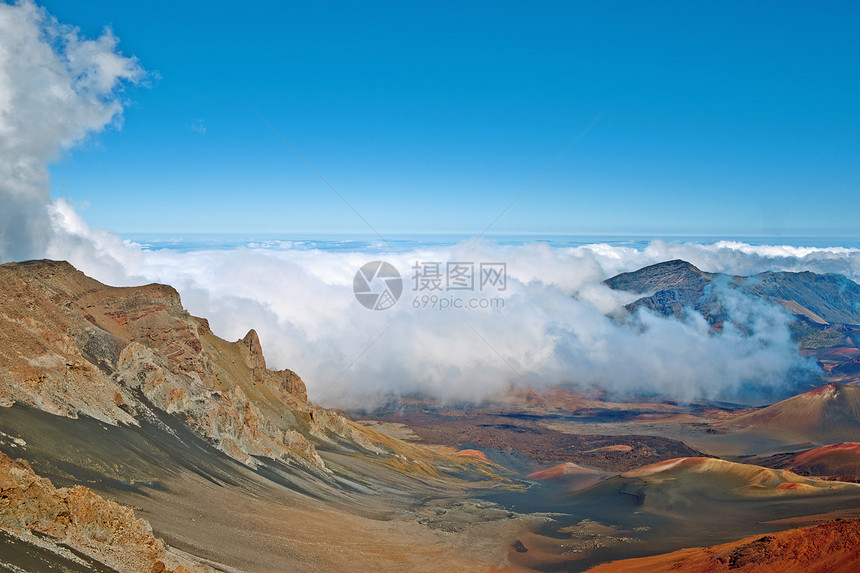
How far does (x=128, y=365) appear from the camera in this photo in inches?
2061

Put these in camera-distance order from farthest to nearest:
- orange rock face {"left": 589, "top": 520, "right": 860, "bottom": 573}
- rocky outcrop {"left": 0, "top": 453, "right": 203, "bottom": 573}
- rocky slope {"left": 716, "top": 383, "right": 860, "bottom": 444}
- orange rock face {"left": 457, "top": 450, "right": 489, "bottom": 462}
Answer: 1. rocky slope {"left": 716, "top": 383, "right": 860, "bottom": 444}
2. orange rock face {"left": 457, "top": 450, "right": 489, "bottom": 462}
3. orange rock face {"left": 589, "top": 520, "right": 860, "bottom": 573}
4. rocky outcrop {"left": 0, "top": 453, "right": 203, "bottom": 573}

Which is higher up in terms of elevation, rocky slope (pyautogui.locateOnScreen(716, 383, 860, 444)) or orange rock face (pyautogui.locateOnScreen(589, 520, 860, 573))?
orange rock face (pyautogui.locateOnScreen(589, 520, 860, 573))

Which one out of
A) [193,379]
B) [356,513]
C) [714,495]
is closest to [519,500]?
[714,495]

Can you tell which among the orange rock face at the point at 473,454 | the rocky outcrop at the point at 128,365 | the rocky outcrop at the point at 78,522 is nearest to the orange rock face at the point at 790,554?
the rocky outcrop at the point at 78,522

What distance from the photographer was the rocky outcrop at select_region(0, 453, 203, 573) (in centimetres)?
2059

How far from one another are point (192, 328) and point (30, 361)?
34092mm

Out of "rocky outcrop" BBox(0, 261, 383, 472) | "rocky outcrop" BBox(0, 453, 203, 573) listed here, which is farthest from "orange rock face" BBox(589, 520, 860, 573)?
"rocky outcrop" BBox(0, 261, 383, 472)

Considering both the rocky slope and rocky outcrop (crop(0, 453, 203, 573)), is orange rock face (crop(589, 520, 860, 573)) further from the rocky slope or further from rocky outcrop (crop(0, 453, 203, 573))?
the rocky slope

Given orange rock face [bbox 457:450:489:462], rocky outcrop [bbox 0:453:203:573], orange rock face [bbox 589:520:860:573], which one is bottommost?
orange rock face [bbox 457:450:489:462]

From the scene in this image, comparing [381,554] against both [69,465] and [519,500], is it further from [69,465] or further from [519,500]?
[519,500]

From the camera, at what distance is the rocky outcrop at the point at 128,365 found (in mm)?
39094

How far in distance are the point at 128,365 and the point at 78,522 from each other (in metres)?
33.0

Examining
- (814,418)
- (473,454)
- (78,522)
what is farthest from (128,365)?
(814,418)

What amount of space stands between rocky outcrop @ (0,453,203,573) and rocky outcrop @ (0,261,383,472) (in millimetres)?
13898
